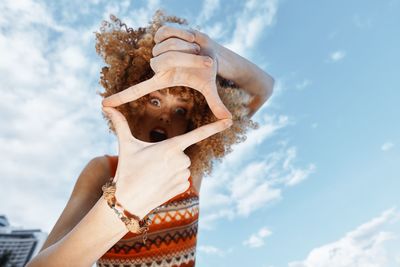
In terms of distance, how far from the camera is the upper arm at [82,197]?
1444 millimetres

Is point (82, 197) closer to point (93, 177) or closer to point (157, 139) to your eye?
point (93, 177)

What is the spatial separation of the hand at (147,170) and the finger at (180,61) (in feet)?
0.76

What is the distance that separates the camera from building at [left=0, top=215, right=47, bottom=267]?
46.4 meters

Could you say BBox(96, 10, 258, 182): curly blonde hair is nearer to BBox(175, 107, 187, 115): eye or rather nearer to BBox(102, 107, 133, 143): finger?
BBox(175, 107, 187, 115): eye

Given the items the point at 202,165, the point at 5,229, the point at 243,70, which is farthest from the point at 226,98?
the point at 5,229

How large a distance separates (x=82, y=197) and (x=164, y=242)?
49cm

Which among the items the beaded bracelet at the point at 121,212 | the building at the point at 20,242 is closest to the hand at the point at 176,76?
the beaded bracelet at the point at 121,212

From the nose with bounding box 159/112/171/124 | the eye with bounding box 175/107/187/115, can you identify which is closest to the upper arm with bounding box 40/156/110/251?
the nose with bounding box 159/112/171/124

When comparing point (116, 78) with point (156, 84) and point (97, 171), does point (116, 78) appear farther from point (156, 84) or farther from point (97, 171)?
point (156, 84)

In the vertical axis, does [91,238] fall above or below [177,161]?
below

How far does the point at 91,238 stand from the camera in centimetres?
99

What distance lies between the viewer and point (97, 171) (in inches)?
69.7

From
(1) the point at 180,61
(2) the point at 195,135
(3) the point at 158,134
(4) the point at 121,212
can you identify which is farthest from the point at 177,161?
(3) the point at 158,134

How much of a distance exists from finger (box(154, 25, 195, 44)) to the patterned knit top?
0.91m
